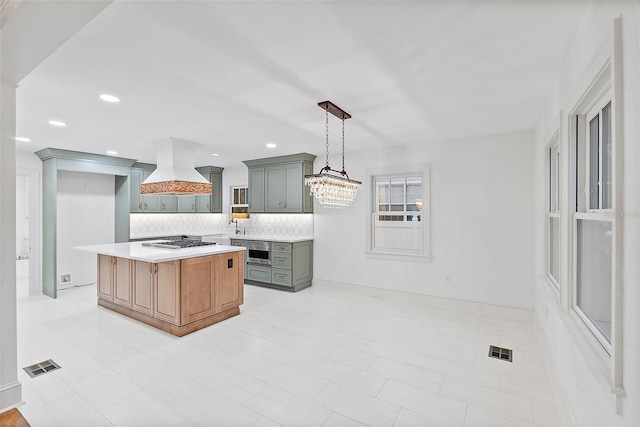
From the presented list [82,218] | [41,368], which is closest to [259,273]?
[41,368]

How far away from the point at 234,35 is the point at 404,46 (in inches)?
43.0

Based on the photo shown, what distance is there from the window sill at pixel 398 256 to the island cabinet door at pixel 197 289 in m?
2.66

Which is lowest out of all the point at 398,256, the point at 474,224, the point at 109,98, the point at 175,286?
the point at 175,286

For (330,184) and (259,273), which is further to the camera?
(259,273)

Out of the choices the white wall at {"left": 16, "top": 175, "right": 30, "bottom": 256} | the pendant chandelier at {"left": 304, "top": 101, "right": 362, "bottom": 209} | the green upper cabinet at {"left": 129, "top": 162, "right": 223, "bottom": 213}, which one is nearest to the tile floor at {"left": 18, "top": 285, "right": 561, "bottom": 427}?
the pendant chandelier at {"left": 304, "top": 101, "right": 362, "bottom": 209}

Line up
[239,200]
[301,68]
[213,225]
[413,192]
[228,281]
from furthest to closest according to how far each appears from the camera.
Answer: [213,225], [413,192], [239,200], [228,281], [301,68]

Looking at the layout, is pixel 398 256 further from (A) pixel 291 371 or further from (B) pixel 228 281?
(A) pixel 291 371

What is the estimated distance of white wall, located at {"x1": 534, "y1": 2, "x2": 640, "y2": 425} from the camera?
1.04 meters

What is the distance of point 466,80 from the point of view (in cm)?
255

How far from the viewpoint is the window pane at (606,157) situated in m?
1.59

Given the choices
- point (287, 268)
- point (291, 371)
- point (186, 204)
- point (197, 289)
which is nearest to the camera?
point (291, 371)

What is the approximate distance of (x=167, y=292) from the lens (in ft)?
12.0

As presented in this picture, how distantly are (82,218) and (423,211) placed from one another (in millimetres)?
6297

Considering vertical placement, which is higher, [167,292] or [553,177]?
[553,177]
